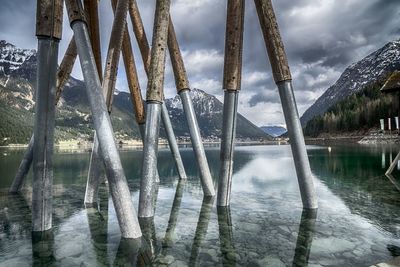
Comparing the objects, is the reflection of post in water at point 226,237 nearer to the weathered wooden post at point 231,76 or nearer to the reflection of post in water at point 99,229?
the weathered wooden post at point 231,76

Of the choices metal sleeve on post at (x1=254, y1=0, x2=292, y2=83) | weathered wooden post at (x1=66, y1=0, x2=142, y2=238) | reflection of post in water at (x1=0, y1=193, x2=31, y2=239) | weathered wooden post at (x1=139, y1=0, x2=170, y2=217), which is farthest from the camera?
metal sleeve on post at (x1=254, y1=0, x2=292, y2=83)

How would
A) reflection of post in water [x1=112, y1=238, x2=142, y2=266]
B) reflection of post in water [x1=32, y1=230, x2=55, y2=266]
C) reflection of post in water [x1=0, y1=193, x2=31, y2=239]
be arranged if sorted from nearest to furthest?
reflection of post in water [x1=112, y1=238, x2=142, y2=266], reflection of post in water [x1=32, y1=230, x2=55, y2=266], reflection of post in water [x1=0, y1=193, x2=31, y2=239]

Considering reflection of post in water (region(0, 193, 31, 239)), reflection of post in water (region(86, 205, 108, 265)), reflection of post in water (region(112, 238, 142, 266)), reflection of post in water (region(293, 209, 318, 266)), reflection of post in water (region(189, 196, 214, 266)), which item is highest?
reflection of post in water (region(293, 209, 318, 266))

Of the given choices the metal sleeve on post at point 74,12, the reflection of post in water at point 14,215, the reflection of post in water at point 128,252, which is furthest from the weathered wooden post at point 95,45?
the reflection of post in water at point 128,252

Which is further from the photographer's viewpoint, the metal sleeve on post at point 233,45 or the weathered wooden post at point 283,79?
the metal sleeve on post at point 233,45

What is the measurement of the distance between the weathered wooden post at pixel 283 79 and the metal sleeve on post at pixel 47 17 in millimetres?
6393

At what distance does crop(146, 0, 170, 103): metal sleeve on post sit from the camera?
9367mm

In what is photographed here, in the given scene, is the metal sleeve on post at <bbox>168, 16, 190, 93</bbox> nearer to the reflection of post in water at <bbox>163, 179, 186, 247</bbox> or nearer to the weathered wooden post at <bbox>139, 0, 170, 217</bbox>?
the weathered wooden post at <bbox>139, 0, 170, 217</bbox>

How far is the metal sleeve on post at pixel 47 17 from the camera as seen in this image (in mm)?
7645

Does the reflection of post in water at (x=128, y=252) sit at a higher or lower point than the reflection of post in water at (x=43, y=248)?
higher

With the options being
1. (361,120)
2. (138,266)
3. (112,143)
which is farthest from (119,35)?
(361,120)

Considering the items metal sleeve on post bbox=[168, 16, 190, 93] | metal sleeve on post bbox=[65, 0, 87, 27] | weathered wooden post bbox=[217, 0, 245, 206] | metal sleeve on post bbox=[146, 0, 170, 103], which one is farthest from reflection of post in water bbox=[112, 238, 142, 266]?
metal sleeve on post bbox=[168, 16, 190, 93]

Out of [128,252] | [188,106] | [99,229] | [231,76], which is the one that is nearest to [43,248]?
[99,229]

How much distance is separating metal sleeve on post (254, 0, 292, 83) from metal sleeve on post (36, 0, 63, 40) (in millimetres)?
6341
